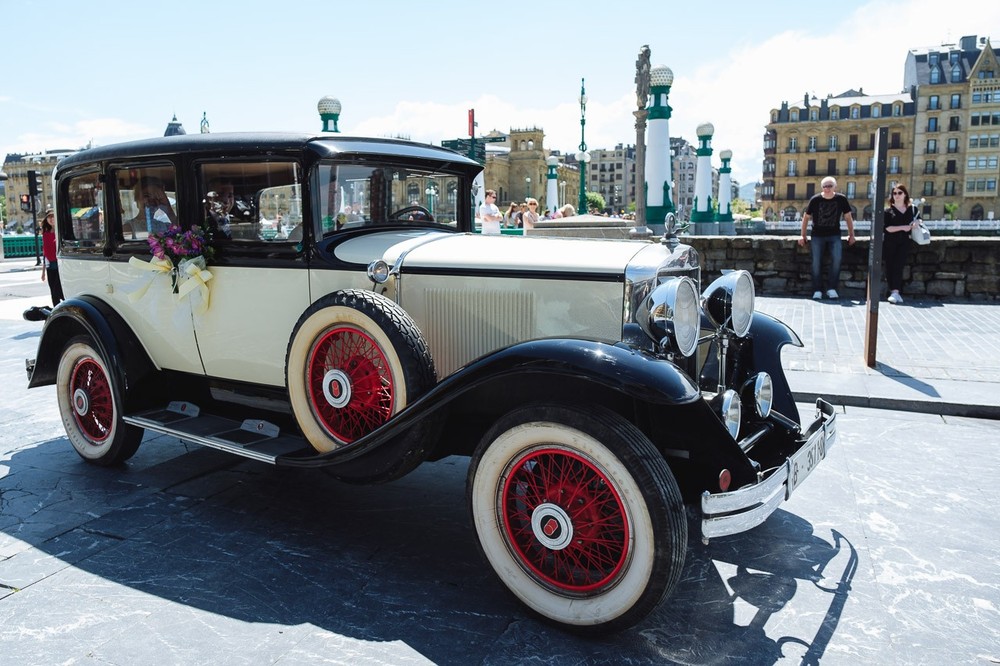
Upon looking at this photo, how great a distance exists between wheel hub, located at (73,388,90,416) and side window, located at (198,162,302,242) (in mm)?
1423

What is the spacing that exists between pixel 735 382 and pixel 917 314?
7.27 metres

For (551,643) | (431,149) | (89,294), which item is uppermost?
(431,149)

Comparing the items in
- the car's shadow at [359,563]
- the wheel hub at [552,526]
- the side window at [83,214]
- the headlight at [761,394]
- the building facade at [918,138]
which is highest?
the building facade at [918,138]

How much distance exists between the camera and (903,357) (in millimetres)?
7051

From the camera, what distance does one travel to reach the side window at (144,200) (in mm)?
4102

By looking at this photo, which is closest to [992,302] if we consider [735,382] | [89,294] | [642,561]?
[735,382]

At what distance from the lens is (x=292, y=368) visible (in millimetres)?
3424

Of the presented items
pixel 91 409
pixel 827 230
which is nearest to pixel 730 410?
pixel 91 409

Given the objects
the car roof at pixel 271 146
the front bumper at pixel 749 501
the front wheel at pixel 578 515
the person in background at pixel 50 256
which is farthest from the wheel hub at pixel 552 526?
the person in background at pixel 50 256

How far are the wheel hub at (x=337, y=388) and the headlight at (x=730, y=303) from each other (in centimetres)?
180

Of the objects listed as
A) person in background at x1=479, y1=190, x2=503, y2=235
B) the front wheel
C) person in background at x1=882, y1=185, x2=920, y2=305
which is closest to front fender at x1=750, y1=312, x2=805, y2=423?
the front wheel

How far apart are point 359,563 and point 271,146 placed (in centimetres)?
214

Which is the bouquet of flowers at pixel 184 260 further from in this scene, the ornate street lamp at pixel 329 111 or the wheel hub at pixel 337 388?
the ornate street lamp at pixel 329 111

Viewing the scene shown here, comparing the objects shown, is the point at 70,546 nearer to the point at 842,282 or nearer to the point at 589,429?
the point at 589,429
